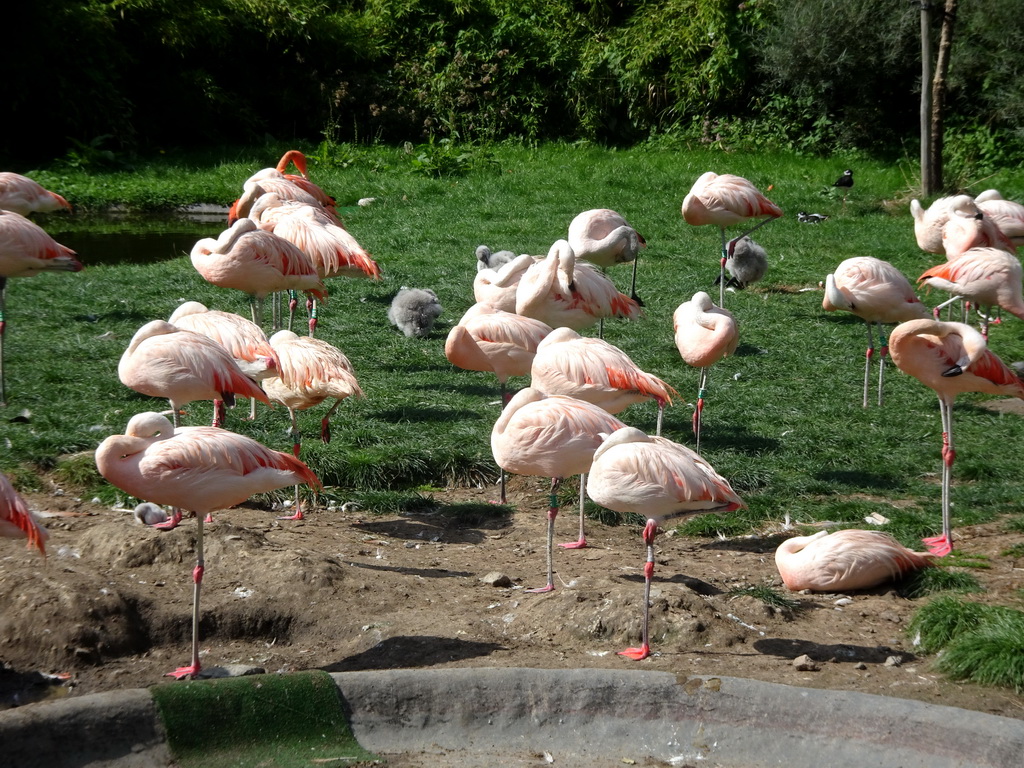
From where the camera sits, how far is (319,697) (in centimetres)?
351

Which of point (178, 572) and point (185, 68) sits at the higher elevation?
point (185, 68)

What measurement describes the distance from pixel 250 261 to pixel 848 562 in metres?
4.08

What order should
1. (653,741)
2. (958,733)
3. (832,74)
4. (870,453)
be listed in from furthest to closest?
(832,74)
(870,453)
(653,741)
(958,733)

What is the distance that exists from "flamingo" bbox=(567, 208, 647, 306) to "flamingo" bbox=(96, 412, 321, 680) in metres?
4.89

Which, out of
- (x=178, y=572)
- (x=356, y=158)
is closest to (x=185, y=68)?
(x=356, y=158)

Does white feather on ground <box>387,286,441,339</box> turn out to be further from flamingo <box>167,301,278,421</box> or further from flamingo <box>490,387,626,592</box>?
flamingo <box>490,387,626,592</box>

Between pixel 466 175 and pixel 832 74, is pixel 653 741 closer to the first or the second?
pixel 466 175

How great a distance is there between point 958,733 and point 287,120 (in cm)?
1790

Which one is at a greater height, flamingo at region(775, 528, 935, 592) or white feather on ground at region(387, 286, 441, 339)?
white feather on ground at region(387, 286, 441, 339)

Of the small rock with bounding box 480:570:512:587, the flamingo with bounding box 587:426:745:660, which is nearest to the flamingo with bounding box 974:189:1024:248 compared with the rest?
the flamingo with bounding box 587:426:745:660

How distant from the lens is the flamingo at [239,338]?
18.0ft

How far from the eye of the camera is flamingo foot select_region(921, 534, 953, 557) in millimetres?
5066

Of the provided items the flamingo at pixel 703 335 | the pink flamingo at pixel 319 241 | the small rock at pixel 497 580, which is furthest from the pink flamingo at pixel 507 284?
A: the small rock at pixel 497 580

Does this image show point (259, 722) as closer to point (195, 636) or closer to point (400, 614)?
point (195, 636)
